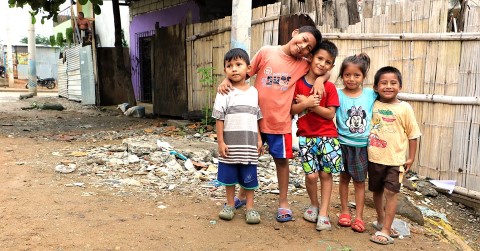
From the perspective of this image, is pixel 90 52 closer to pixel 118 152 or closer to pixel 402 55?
pixel 118 152

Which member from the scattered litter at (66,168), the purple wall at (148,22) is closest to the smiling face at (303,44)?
the scattered litter at (66,168)

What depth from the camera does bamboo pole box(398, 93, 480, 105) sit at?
404 centimetres

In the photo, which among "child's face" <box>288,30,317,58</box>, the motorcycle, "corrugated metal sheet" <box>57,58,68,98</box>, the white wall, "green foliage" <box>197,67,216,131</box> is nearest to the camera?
"child's face" <box>288,30,317,58</box>

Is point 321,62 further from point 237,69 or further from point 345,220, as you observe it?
point 345,220

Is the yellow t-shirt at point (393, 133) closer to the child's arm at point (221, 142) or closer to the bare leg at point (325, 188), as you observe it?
the bare leg at point (325, 188)

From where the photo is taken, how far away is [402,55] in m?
4.48

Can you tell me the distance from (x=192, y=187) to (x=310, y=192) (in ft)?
4.39

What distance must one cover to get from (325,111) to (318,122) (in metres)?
0.11

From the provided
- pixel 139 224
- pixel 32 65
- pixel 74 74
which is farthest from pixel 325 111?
pixel 32 65

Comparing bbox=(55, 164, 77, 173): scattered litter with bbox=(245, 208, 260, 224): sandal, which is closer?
bbox=(245, 208, 260, 224): sandal

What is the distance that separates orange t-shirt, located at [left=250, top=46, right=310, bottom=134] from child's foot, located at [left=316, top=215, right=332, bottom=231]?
0.71m

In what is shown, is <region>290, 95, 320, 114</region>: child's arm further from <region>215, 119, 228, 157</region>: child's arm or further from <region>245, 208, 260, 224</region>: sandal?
<region>245, 208, 260, 224</region>: sandal

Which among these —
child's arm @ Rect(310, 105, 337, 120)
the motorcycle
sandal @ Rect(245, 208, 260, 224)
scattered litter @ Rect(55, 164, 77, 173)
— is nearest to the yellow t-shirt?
child's arm @ Rect(310, 105, 337, 120)

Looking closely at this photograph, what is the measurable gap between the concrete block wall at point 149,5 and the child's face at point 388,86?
8755mm
